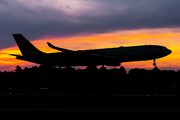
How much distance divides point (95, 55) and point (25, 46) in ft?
78.5

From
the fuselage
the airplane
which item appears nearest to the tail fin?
the airplane

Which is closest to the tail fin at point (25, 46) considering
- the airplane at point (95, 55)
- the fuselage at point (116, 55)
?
the airplane at point (95, 55)

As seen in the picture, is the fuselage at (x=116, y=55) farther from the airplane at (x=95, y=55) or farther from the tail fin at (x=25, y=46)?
the tail fin at (x=25, y=46)

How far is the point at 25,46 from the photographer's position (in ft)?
251

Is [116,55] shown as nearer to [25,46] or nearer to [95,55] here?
[95,55]

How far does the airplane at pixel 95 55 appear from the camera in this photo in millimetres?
61719

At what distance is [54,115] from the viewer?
2245 cm

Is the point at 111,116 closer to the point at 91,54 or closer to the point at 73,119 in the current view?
the point at 73,119

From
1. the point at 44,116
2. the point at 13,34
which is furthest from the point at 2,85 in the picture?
the point at 44,116

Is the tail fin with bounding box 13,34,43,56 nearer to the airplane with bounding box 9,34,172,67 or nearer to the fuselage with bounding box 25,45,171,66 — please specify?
the airplane with bounding box 9,34,172,67

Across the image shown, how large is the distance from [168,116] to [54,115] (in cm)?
997

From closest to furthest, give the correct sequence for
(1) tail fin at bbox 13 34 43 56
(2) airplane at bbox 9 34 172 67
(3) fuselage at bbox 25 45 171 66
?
1. (3) fuselage at bbox 25 45 171 66
2. (2) airplane at bbox 9 34 172 67
3. (1) tail fin at bbox 13 34 43 56

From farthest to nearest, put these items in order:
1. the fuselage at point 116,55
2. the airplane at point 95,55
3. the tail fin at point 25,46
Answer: the tail fin at point 25,46 < the airplane at point 95,55 < the fuselage at point 116,55

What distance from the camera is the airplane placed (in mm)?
61719
